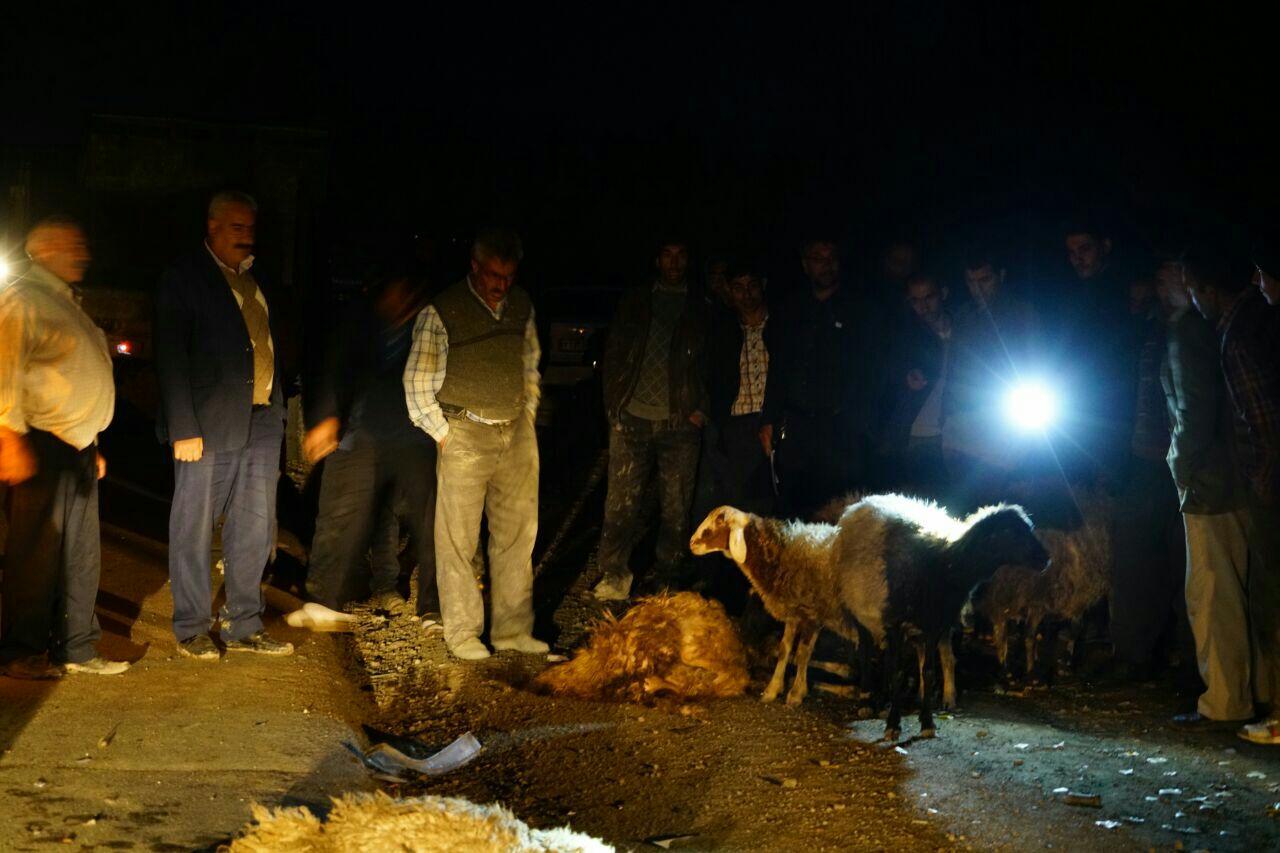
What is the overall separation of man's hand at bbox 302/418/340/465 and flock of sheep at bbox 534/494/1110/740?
91.6 inches

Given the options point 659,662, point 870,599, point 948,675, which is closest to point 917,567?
point 870,599

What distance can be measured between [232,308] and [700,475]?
395 centimetres

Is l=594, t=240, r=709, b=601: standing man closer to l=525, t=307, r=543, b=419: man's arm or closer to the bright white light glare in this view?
l=525, t=307, r=543, b=419: man's arm

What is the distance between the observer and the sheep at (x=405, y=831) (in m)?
3.90

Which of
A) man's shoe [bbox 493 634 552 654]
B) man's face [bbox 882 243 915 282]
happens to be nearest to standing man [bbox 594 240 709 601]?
man's face [bbox 882 243 915 282]

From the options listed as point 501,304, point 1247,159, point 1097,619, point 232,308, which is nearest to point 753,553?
point 501,304

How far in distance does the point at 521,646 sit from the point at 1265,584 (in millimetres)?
4254

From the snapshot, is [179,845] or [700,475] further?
[700,475]

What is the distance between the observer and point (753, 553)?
22.3ft

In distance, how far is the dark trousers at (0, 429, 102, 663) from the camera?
620 centimetres

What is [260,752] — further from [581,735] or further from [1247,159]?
[1247,159]

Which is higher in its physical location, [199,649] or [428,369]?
[428,369]

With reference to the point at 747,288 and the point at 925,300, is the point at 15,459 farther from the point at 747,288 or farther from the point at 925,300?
the point at 925,300

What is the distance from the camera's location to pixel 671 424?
29.3 ft
